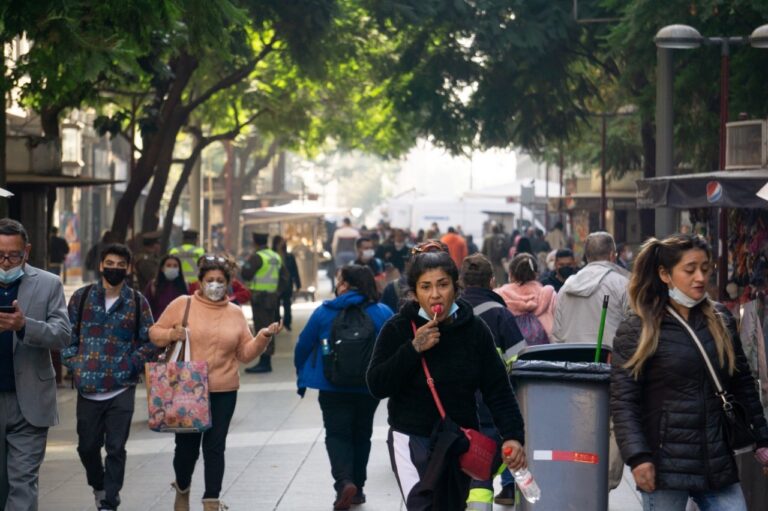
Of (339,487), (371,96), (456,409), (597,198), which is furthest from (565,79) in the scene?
(456,409)

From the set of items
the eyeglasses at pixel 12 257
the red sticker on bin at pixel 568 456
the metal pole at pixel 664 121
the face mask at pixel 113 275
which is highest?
the metal pole at pixel 664 121

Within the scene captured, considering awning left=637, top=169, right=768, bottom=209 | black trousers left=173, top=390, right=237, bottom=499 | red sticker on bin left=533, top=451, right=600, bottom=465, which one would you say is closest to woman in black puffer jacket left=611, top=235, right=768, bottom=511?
red sticker on bin left=533, top=451, right=600, bottom=465

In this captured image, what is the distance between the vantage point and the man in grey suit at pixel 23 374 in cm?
762

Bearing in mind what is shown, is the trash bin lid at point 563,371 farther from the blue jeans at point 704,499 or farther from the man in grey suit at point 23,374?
the man in grey suit at point 23,374

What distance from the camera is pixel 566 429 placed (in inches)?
302

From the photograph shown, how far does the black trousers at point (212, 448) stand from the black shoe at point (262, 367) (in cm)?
1026

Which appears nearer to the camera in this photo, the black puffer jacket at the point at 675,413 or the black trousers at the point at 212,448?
the black puffer jacket at the point at 675,413

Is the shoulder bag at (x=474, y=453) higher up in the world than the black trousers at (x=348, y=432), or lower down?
higher up

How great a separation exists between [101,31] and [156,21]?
0.58 meters

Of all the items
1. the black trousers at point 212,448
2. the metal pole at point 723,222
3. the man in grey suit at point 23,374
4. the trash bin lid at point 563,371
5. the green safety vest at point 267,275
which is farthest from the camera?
the green safety vest at point 267,275

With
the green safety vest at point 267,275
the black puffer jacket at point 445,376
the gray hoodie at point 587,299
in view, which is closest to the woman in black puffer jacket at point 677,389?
the black puffer jacket at point 445,376

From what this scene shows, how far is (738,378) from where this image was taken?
233 inches

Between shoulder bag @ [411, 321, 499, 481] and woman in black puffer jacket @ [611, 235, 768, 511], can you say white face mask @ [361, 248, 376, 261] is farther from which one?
woman in black puffer jacket @ [611, 235, 768, 511]

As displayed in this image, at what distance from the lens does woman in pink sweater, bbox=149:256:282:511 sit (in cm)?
906
